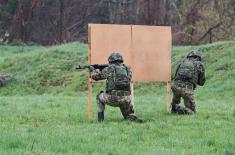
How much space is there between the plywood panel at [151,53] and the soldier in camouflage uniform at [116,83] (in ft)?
6.47

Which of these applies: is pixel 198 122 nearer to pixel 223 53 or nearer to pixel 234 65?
pixel 234 65

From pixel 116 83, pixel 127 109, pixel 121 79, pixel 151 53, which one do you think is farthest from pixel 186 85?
pixel 116 83

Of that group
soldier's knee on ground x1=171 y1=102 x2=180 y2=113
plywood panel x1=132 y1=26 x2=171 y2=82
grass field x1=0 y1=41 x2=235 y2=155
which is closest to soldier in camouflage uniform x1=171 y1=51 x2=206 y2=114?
soldier's knee on ground x1=171 y1=102 x2=180 y2=113

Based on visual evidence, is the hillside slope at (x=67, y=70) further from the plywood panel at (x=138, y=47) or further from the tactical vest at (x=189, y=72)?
the tactical vest at (x=189, y=72)

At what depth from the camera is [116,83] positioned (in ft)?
43.3

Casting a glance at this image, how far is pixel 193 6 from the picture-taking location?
50.5 metres

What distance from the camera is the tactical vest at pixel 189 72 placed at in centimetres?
1490

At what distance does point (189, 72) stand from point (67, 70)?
18415 mm

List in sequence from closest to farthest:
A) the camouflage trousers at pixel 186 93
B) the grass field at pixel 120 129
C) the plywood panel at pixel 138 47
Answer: the grass field at pixel 120 129
the plywood panel at pixel 138 47
the camouflage trousers at pixel 186 93

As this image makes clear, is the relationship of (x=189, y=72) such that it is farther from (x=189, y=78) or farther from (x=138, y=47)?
(x=138, y=47)

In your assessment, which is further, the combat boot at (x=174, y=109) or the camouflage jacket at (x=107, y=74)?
the combat boot at (x=174, y=109)

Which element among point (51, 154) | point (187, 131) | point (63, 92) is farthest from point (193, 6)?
point (51, 154)

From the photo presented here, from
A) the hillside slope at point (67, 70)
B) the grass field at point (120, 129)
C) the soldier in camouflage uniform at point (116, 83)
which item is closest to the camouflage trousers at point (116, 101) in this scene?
the soldier in camouflage uniform at point (116, 83)

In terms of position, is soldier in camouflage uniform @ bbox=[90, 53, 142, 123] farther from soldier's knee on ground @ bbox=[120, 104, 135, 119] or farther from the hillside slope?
the hillside slope
